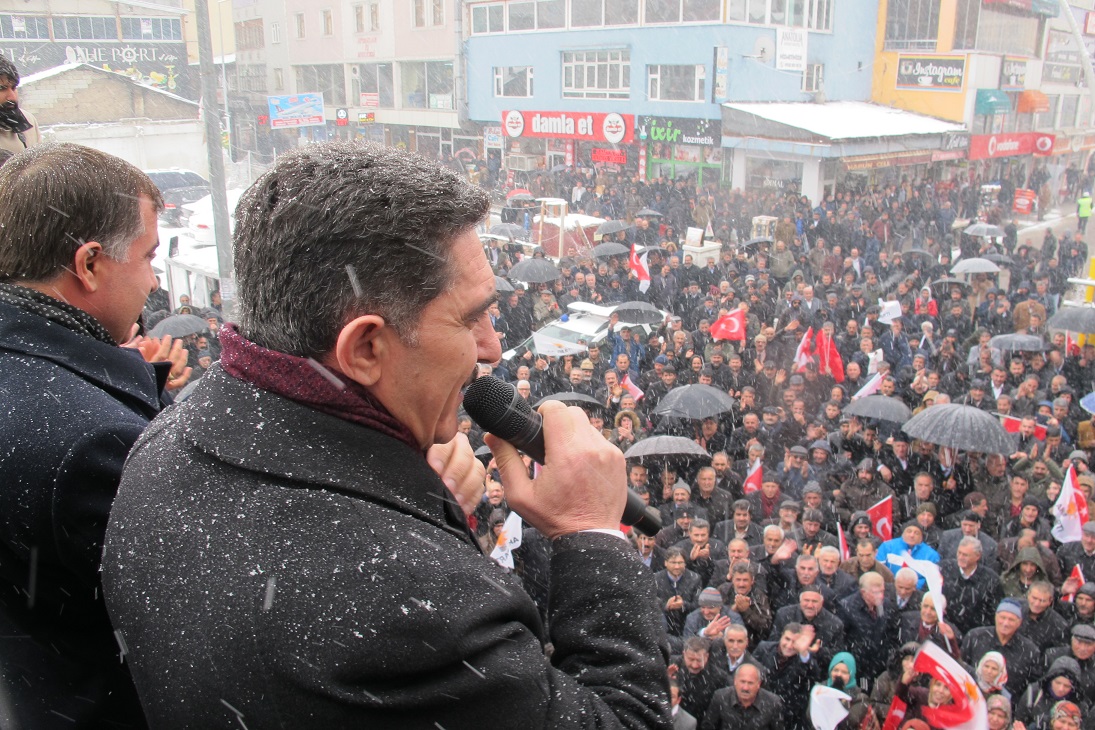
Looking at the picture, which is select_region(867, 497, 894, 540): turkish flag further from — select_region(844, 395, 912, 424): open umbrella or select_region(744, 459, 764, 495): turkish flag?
select_region(844, 395, 912, 424): open umbrella

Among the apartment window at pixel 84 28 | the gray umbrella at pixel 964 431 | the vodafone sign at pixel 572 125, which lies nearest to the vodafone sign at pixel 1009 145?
the vodafone sign at pixel 572 125

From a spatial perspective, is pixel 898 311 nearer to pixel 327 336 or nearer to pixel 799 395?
pixel 799 395

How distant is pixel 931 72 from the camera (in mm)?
28656

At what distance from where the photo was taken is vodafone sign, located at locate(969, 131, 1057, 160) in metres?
28.3

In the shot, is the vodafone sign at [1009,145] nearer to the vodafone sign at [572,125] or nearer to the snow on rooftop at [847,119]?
the snow on rooftop at [847,119]

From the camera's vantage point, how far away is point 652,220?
1981cm

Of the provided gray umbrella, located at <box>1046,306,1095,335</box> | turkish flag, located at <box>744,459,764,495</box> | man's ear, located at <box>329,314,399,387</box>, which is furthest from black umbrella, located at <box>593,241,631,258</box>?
man's ear, located at <box>329,314,399,387</box>

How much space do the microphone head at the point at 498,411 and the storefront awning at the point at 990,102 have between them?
31.2 m

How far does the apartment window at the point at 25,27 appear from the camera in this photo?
2942cm

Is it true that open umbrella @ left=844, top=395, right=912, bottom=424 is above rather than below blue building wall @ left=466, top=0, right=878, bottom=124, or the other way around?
below

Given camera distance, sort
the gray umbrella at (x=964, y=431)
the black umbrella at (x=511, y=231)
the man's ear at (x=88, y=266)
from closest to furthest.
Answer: the man's ear at (x=88, y=266), the gray umbrella at (x=964, y=431), the black umbrella at (x=511, y=231)

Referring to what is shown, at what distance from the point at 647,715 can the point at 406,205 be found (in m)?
0.68

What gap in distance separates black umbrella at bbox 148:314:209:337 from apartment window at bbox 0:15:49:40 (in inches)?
1027

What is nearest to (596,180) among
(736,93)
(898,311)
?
(736,93)
